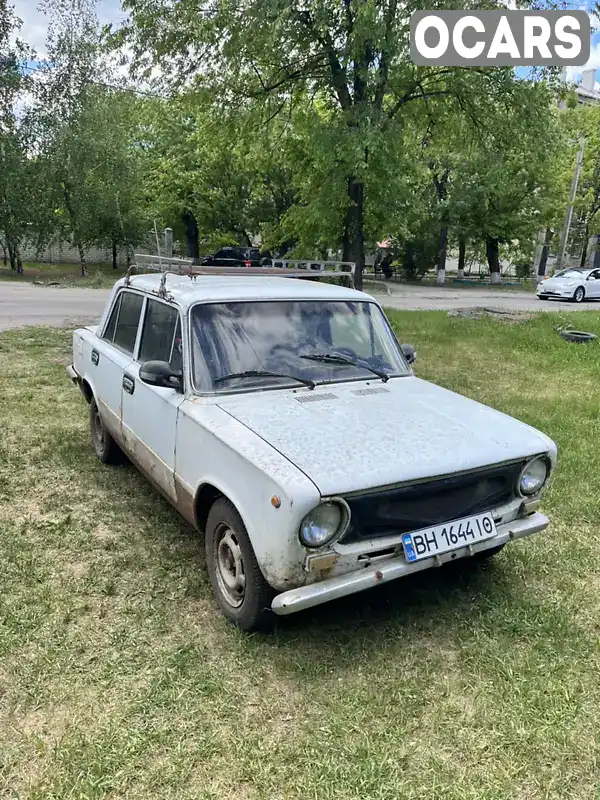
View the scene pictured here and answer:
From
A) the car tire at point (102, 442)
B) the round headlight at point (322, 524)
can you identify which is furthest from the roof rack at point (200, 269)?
the round headlight at point (322, 524)

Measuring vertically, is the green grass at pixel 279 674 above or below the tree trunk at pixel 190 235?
below

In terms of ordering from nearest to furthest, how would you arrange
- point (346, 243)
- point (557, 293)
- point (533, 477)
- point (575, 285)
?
point (533, 477), point (346, 243), point (575, 285), point (557, 293)

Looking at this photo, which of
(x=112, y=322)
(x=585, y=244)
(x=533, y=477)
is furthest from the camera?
(x=585, y=244)

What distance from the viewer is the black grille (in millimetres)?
2820

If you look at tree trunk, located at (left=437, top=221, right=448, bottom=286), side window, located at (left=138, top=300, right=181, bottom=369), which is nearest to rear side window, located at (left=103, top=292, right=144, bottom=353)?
side window, located at (left=138, top=300, right=181, bottom=369)

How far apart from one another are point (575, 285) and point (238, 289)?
74.9ft

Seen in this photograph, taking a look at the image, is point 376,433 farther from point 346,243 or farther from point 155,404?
point 346,243

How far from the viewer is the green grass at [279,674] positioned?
7.71ft

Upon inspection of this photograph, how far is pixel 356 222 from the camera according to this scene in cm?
1417

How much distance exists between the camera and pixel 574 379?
947cm

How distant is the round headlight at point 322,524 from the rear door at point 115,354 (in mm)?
2339

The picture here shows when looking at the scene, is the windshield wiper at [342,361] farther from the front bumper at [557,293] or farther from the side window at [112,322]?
the front bumper at [557,293]

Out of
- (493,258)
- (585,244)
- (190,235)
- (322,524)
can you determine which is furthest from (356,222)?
(585,244)

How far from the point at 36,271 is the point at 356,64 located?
21336 mm
